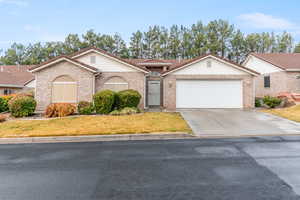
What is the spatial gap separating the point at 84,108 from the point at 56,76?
11.2 ft

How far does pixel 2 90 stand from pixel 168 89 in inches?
767

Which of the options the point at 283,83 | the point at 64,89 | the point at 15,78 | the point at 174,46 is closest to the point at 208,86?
the point at 283,83

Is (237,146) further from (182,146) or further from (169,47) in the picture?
(169,47)

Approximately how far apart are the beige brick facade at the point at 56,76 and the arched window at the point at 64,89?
240 mm

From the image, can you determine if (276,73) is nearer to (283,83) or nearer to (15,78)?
(283,83)

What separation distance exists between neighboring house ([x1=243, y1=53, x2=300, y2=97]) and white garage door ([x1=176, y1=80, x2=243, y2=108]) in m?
6.28

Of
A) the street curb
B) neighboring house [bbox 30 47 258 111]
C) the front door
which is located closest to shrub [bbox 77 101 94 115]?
neighboring house [bbox 30 47 258 111]

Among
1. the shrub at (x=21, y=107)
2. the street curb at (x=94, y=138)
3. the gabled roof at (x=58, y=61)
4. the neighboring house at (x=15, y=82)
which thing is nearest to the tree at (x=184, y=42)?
the neighboring house at (x=15, y=82)

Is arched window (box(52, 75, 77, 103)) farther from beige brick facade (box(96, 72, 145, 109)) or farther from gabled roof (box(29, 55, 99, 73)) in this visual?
beige brick facade (box(96, 72, 145, 109))

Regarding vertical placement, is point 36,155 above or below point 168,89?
below

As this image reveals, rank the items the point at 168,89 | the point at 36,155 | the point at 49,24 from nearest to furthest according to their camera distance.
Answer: the point at 36,155
the point at 168,89
the point at 49,24

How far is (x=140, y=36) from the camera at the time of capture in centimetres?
3931

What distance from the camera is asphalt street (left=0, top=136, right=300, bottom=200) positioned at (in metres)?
3.16

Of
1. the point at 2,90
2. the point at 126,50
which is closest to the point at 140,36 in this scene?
the point at 126,50
